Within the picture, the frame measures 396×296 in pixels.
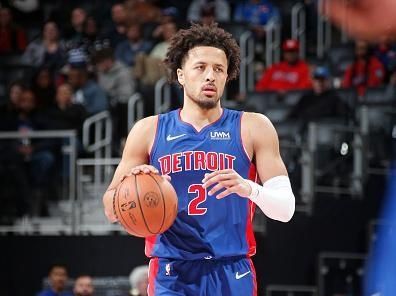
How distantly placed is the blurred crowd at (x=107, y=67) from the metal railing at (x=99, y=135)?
0.15 m

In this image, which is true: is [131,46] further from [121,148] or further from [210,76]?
[210,76]

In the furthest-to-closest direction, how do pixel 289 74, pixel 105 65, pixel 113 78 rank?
1. pixel 105 65
2. pixel 113 78
3. pixel 289 74

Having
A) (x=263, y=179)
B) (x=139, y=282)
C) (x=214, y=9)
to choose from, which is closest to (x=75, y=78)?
(x=214, y=9)

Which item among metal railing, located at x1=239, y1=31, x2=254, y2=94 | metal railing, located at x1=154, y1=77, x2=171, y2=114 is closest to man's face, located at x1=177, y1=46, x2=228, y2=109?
metal railing, located at x1=154, y1=77, x2=171, y2=114

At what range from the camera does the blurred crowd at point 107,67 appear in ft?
41.5

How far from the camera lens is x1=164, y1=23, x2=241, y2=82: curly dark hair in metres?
6.41

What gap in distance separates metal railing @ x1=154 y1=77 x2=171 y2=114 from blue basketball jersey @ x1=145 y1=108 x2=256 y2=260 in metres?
7.66

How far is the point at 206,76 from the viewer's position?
625 centimetres

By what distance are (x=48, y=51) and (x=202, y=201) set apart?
1059 cm

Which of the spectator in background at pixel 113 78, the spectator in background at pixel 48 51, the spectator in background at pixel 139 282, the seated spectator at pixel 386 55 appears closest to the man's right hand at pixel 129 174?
the spectator in background at pixel 139 282

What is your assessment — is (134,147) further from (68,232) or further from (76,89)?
(76,89)

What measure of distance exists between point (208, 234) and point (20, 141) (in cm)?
703

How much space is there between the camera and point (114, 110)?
556 inches

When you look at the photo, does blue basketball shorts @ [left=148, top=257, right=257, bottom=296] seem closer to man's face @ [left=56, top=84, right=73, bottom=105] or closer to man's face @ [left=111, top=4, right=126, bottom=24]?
man's face @ [left=56, top=84, right=73, bottom=105]
